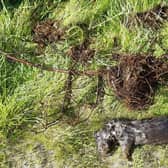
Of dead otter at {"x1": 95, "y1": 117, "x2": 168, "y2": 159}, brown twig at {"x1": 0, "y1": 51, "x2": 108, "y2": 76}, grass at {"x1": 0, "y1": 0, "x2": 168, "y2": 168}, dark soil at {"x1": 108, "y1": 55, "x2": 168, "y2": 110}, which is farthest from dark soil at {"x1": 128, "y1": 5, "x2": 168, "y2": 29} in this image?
dead otter at {"x1": 95, "y1": 117, "x2": 168, "y2": 159}

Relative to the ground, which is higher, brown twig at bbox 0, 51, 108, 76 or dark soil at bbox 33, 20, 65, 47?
dark soil at bbox 33, 20, 65, 47

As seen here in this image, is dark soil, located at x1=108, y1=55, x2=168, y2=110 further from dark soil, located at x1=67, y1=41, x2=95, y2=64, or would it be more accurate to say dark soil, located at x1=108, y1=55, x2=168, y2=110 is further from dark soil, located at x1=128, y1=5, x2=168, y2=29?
dark soil, located at x1=128, y1=5, x2=168, y2=29

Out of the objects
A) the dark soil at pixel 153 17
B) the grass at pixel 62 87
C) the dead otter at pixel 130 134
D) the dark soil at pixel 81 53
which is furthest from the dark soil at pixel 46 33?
the dead otter at pixel 130 134

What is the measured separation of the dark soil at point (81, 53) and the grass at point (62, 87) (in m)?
0.04

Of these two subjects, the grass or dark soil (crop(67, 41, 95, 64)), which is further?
dark soil (crop(67, 41, 95, 64))

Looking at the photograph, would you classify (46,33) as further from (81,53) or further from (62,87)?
(62,87)

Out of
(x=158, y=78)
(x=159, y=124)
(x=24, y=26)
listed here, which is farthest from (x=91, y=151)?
(x=24, y=26)

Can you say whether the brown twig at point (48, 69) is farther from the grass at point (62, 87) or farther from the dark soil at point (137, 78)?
the dark soil at point (137, 78)

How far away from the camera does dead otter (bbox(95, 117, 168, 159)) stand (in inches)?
149

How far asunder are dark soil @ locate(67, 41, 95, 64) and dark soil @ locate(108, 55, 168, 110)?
0.25 meters

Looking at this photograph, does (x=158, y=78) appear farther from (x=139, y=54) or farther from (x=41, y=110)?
(x=41, y=110)

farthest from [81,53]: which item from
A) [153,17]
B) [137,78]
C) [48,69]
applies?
[153,17]

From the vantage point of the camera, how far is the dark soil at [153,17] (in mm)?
4504

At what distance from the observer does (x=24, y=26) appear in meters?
4.56
